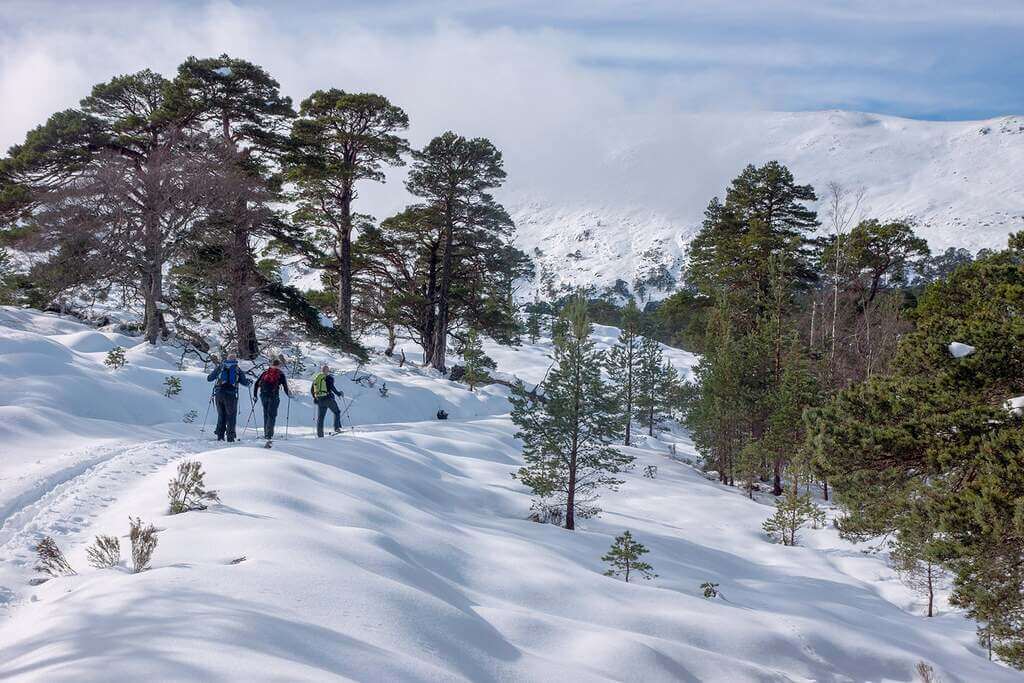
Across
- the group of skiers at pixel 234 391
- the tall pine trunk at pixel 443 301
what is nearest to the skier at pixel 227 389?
the group of skiers at pixel 234 391

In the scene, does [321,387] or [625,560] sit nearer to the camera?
[625,560]

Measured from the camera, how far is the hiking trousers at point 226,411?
38.1 ft

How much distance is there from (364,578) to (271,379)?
786cm

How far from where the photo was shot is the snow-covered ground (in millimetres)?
3887

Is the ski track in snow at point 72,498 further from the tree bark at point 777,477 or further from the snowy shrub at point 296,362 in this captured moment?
the tree bark at point 777,477

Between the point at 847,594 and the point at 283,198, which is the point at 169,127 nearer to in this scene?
the point at 283,198

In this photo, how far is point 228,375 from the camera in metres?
11.5

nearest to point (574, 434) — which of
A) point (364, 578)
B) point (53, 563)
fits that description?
point (364, 578)

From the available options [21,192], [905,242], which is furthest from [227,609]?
[905,242]

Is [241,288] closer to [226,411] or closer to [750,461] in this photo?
[226,411]

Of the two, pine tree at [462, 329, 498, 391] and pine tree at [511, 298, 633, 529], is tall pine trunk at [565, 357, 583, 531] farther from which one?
pine tree at [462, 329, 498, 391]

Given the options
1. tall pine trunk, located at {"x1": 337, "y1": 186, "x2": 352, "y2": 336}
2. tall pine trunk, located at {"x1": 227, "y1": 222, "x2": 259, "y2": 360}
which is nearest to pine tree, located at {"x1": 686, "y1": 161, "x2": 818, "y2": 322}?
tall pine trunk, located at {"x1": 337, "y1": 186, "x2": 352, "y2": 336}

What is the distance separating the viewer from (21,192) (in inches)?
731

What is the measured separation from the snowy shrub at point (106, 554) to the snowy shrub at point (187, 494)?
1.38 m
